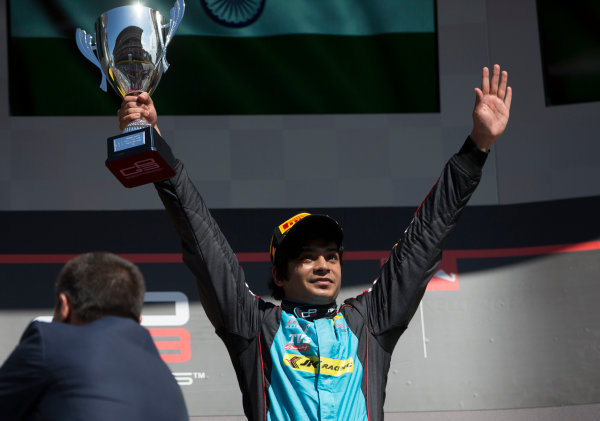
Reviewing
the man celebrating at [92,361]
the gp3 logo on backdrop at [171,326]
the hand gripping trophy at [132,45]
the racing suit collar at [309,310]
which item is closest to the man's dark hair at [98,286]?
the man celebrating at [92,361]

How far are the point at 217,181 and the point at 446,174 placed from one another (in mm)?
1549

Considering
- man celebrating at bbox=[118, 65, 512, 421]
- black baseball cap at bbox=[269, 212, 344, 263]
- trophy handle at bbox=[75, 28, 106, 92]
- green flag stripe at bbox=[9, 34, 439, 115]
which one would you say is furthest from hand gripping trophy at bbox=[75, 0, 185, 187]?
green flag stripe at bbox=[9, 34, 439, 115]

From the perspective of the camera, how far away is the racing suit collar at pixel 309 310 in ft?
6.52

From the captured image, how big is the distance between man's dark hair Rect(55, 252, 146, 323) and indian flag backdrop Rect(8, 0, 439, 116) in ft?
7.04

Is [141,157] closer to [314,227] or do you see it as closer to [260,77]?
[314,227]

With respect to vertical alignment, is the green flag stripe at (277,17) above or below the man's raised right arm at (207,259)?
above

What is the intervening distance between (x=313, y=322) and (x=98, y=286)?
2.36 ft

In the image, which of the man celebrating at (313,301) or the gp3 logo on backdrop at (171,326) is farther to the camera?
the gp3 logo on backdrop at (171,326)

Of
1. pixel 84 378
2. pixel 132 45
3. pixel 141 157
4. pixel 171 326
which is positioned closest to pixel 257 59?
pixel 171 326

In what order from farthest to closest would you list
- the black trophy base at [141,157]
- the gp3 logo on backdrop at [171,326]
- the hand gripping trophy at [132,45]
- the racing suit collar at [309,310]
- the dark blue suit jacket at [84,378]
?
the gp3 logo on backdrop at [171,326] → the hand gripping trophy at [132,45] → the racing suit collar at [309,310] → the black trophy base at [141,157] → the dark blue suit jacket at [84,378]

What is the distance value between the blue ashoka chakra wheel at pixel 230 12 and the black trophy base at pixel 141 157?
1698 mm

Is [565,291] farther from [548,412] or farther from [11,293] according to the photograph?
[11,293]

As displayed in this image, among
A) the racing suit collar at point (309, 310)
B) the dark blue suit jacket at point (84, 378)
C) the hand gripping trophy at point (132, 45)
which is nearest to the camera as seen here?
the dark blue suit jacket at point (84, 378)

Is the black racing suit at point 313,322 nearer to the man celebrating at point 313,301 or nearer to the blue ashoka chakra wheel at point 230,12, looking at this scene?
the man celebrating at point 313,301
